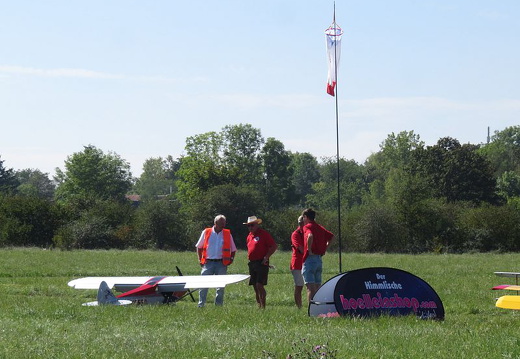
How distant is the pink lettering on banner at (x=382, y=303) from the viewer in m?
12.4

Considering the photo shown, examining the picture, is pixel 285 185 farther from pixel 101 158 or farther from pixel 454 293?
pixel 454 293

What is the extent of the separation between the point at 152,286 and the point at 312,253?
3352 millimetres

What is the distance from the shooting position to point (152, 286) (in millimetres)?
Result: 16203

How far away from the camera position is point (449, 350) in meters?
A: 9.07

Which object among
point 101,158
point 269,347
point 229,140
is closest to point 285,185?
point 229,140

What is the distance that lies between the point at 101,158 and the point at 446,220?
6289cm

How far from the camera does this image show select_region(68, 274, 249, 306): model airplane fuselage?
15180 millimetres

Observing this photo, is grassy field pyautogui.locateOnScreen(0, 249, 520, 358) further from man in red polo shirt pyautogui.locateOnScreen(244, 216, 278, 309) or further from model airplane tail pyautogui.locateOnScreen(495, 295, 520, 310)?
man in red polo shirt pyautogui.locateOnScreen(244, 216, 278, 309)

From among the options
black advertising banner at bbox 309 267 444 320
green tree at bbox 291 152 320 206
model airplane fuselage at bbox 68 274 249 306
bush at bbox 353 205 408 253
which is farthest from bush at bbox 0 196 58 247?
green tree at bbox 291 152 320 206

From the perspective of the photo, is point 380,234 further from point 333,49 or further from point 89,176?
point 89,176

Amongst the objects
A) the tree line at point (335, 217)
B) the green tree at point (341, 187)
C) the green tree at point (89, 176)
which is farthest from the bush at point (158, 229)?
the green tree at point (341, 187)

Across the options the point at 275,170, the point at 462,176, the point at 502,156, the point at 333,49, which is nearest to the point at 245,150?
the point at 275,170

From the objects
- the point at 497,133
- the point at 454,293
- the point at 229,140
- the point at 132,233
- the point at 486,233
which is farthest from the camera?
the point at 497,133

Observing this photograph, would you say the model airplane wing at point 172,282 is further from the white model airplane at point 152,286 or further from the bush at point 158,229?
the bush at point 158,229
